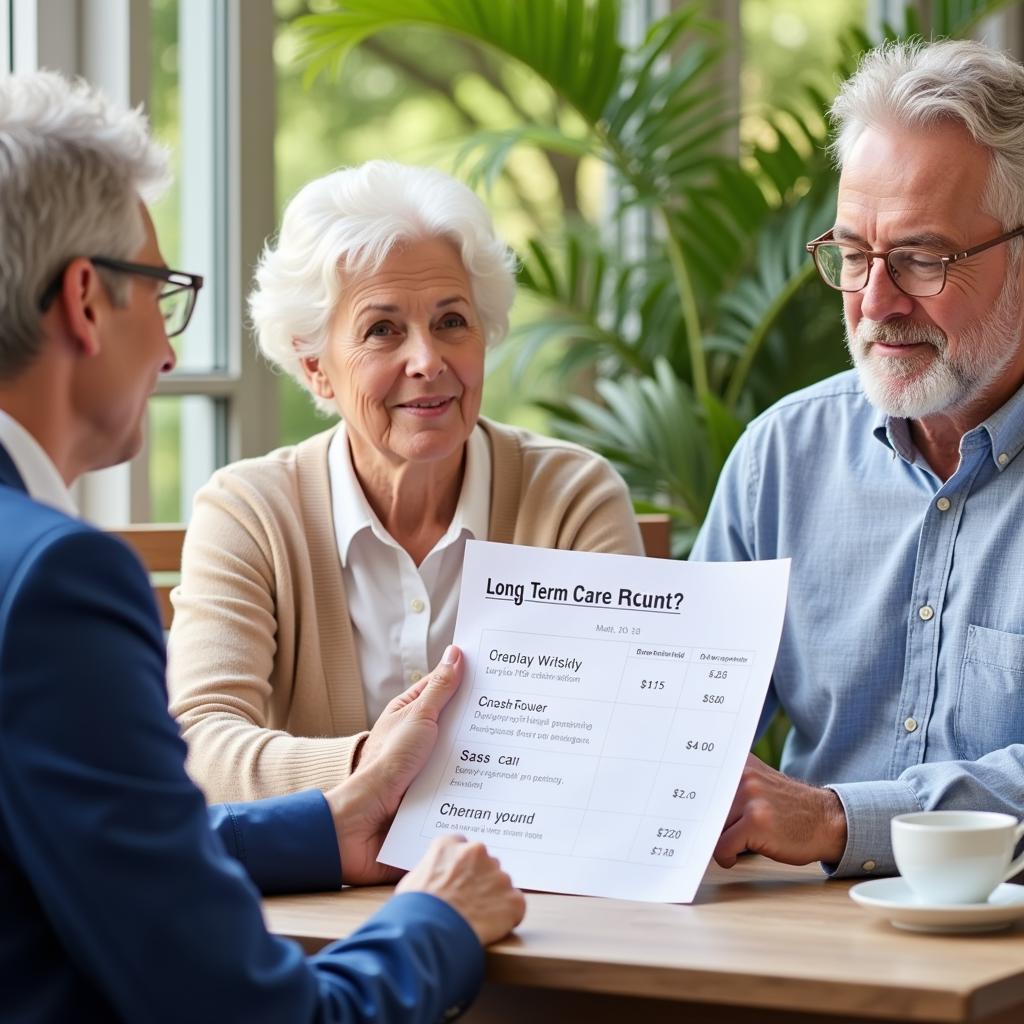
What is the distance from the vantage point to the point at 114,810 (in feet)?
3.35

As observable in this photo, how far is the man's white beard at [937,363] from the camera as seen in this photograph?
72.4 inches

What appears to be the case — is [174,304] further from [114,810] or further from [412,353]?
[412,353]

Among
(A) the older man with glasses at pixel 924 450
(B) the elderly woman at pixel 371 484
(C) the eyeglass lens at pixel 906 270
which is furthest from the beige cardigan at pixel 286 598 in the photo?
(C) the eyeglass lens at pixel 906 270

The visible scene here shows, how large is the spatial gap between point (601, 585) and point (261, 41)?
215 cm

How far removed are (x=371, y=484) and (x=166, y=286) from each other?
0.83m

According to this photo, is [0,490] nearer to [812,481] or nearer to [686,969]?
[686,969]

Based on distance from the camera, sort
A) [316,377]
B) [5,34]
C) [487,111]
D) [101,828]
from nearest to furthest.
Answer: [101,828] → [316,377] → [5,34] → [487,111]

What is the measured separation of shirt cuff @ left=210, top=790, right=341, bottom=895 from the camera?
151 cm

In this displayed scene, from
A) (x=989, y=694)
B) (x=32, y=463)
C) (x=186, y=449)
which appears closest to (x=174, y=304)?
(x=32, y=463)

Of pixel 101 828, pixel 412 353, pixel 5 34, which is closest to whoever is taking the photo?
pixel 101 828

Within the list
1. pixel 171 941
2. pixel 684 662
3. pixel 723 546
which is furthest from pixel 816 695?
pixel 171 941

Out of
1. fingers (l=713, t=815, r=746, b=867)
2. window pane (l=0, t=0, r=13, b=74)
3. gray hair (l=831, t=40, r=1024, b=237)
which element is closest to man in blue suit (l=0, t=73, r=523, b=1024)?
fingers (l=713, t=815, r=746, b=867)

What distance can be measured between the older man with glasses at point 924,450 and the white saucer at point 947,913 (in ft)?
1.48

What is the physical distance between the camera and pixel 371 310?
207 centimetres
